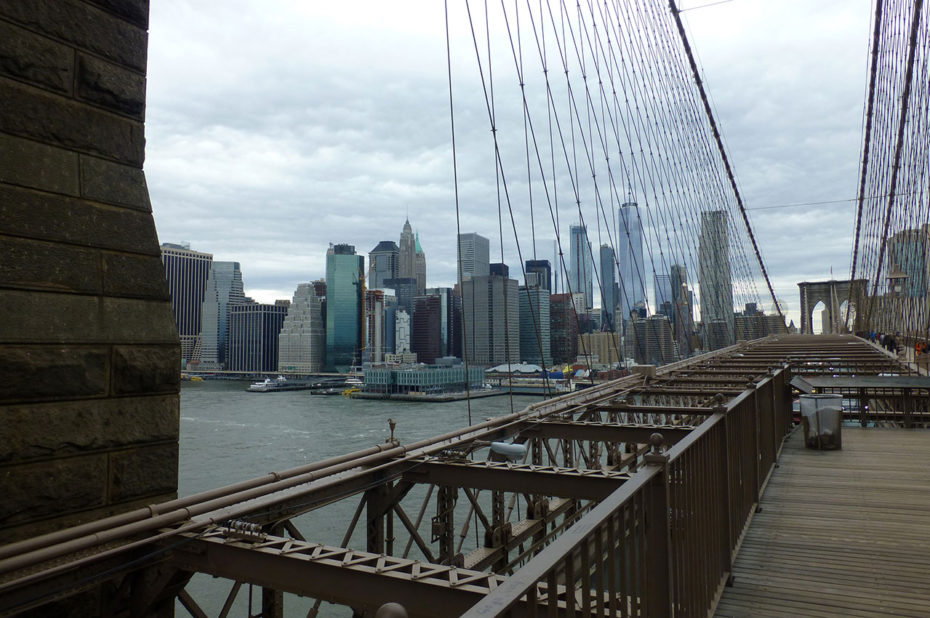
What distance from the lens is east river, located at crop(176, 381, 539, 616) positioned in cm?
2755

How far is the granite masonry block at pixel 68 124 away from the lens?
310 cm

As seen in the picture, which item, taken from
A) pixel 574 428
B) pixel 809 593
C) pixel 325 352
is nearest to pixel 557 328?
pixel 574 428

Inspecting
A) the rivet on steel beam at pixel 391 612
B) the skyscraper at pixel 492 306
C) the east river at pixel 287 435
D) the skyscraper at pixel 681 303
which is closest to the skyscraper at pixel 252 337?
the east river at pixel 287 435

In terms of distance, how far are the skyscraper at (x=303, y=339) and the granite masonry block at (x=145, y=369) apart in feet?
360

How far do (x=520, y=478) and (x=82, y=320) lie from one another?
3405mm

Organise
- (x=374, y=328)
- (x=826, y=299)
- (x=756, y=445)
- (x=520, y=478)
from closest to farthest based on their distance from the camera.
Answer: (x=520, y=478)
(x=756, y=445)
(x=826, y=299)
(x=374, y=328)

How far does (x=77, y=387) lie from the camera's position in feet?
10.8

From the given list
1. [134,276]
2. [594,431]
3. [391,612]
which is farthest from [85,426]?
[594,431]

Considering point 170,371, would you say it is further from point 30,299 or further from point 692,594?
point 692,594

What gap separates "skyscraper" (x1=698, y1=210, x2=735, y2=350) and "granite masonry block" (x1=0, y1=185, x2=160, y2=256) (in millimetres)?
41500

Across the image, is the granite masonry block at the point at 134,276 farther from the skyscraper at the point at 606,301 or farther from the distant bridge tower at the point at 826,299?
the distant bridge tower at the point at 826,299

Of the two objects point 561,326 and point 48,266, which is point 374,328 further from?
point 48,266

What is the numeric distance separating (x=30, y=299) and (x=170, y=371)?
2.85 feet

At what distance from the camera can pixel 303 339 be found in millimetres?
116875
